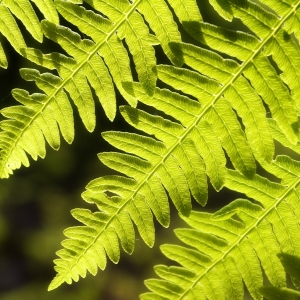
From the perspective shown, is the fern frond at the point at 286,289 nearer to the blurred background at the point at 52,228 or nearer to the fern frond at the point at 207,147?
the fern frond at the point at 207,147

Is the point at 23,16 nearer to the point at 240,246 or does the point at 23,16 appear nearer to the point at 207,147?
the point at 207,147

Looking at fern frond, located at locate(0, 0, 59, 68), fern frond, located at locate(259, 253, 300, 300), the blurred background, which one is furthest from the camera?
the blurred background

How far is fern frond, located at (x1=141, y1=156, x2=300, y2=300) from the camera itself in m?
0.90

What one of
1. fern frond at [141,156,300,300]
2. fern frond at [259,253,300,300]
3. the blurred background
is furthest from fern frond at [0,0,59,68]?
the blurred background

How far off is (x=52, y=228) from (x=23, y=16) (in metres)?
2.39

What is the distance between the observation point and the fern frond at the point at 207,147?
841 millimetres

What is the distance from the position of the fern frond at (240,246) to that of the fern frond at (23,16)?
583 mm

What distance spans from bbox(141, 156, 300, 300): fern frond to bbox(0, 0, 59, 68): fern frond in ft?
1.91

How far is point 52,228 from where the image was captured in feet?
10.2

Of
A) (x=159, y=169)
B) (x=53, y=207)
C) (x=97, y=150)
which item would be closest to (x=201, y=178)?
(x=159, y=169)

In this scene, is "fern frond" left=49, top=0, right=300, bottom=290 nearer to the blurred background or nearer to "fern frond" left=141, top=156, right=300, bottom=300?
"fern frond" left=141, top=156, right=300, bottom=300

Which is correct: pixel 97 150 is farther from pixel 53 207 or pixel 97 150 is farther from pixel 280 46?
pixel 280 46

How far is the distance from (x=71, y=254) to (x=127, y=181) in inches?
9.1

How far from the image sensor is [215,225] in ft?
3.05
